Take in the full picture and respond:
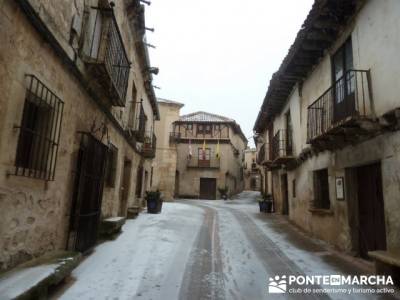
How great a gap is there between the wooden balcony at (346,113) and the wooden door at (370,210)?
0.82 meters

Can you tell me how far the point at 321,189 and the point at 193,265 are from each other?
5.20m

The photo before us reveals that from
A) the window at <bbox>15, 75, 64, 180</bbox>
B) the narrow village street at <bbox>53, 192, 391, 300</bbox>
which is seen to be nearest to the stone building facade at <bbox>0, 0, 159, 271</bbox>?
the window at <bbox>15, 75, 64, 180</bbox>

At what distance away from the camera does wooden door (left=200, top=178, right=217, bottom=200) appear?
91.0 ft

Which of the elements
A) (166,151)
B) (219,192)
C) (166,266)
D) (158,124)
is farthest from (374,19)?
(219,192)

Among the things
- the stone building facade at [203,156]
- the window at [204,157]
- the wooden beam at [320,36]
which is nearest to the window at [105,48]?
the wooden beam at [320,36]

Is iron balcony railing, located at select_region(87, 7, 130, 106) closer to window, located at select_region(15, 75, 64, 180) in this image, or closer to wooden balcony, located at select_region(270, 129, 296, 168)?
window, located at select_region(15, 75, 64, 180)

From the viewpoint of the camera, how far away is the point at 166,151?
20.6 metres

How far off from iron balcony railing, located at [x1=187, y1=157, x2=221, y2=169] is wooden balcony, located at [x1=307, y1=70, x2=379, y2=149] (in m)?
20.3

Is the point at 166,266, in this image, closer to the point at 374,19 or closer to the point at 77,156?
the point at 77,156

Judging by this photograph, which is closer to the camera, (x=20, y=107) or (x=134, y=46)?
(x=20, y=107)

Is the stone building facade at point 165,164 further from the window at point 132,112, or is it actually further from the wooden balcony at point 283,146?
the window at point 132,112

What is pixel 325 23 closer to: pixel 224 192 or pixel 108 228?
pixel 108 228

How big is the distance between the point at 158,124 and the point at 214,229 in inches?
575

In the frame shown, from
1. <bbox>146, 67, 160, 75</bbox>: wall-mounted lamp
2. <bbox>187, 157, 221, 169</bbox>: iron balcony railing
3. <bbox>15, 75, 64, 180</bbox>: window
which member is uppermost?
<bbox>146, 67, 160, 75</bbox>: wall-mounted lamp
